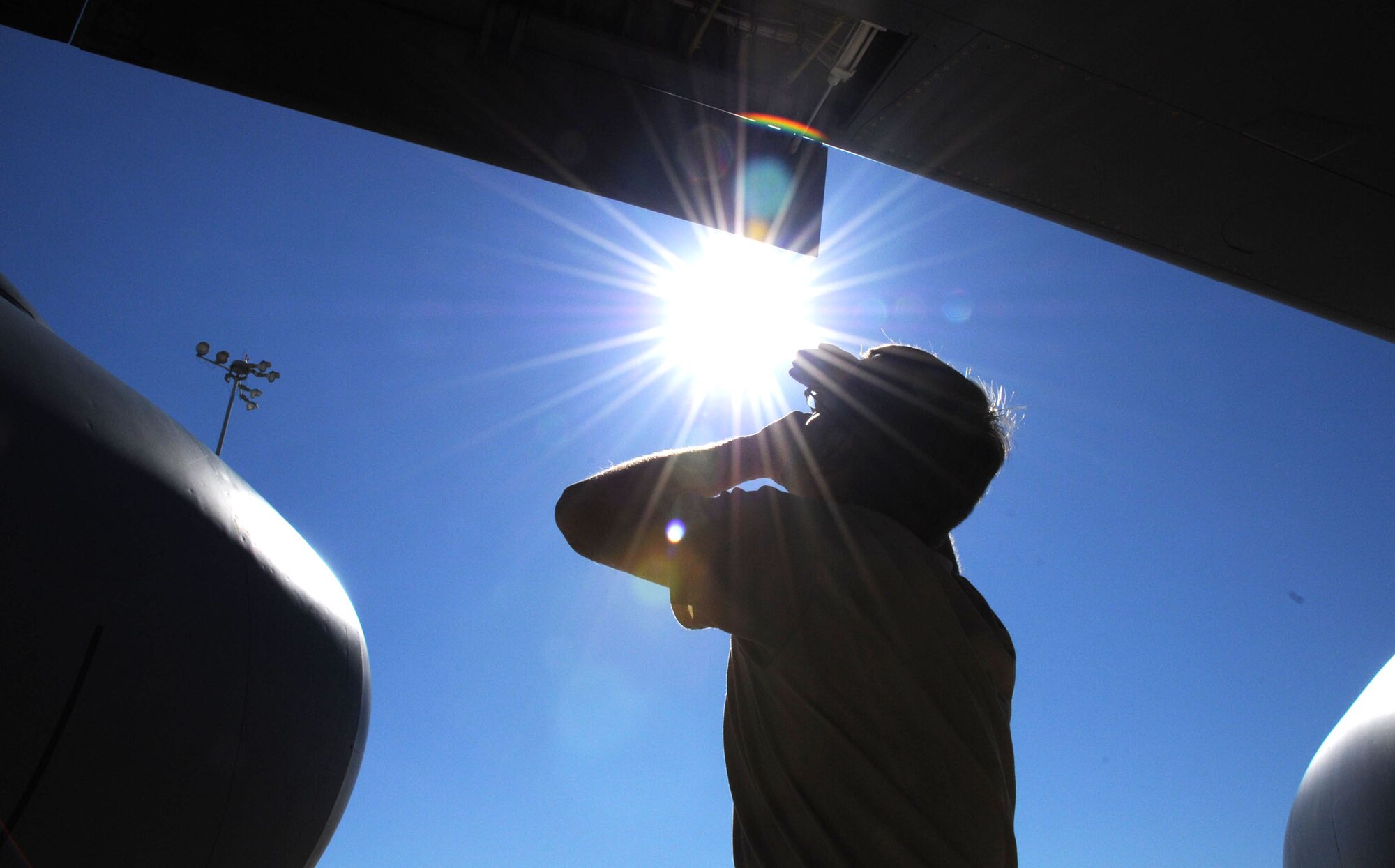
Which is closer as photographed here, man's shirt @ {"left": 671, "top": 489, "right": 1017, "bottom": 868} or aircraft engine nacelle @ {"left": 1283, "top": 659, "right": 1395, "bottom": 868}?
man's shirt @ {"left": 671, "top": 489, "right": 1017, "bottom": 868}

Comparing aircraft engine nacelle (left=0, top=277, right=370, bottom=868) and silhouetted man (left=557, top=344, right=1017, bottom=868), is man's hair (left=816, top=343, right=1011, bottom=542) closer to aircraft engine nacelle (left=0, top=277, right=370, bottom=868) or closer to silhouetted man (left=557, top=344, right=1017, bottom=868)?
silhouetted man (left=557, top=344, right=1017, bottom=868)

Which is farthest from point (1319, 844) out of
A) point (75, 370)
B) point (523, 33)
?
point (75, 370)

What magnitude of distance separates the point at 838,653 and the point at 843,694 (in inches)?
2.3

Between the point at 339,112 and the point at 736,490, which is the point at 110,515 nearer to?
the point at 339,112

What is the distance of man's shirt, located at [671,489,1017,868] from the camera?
1185mm

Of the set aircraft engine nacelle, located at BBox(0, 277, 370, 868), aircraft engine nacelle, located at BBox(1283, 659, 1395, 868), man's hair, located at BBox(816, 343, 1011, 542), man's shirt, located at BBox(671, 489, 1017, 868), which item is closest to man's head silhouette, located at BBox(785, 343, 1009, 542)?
man's hair, located at BBox(816, 343, 1011, 542)

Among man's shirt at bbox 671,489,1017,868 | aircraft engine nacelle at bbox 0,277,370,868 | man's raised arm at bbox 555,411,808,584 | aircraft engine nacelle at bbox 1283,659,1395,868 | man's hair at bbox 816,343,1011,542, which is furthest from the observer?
aircraft engine nacelle at bbox 1283,659,1395,868

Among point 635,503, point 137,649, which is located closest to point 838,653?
point 635,503

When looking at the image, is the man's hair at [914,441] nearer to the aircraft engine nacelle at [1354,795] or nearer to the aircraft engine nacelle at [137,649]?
the aircraft engine nacelle at [137,649]

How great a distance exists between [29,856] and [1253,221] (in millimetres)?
5652

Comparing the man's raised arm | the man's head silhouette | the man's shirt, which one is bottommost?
the man's shirt

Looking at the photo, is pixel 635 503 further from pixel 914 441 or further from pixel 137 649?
pixel 137 649

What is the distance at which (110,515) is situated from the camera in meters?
3.33

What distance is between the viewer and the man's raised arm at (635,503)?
4.39 ft
